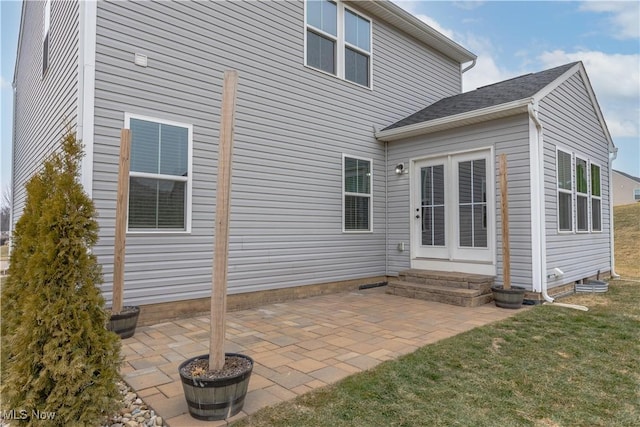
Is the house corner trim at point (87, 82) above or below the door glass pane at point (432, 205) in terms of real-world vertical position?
above

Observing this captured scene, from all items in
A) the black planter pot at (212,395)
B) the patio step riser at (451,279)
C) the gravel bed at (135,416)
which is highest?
the patio step riser at (451,279)

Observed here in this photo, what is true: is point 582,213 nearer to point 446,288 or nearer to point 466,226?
Answer: point 466,226

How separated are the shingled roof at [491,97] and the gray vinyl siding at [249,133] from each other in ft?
2.54

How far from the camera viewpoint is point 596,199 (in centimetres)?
753

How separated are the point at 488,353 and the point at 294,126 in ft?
13.5

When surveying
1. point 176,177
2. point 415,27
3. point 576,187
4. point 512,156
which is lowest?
point 176,177

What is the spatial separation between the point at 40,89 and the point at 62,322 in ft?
20.4

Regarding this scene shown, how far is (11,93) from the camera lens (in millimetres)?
9797

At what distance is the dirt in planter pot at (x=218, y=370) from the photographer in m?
2.21

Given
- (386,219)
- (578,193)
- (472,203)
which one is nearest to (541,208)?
(472,203)

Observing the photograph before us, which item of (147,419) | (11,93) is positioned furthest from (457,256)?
(11,93)

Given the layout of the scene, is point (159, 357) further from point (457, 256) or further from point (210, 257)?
point (457, 256)

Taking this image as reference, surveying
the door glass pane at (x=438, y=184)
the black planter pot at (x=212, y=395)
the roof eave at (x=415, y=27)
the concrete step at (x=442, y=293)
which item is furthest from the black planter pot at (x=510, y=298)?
the roof eave at (x=415, y=27)

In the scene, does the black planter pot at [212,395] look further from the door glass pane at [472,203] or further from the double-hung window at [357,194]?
the door glass pane at [472,203]
